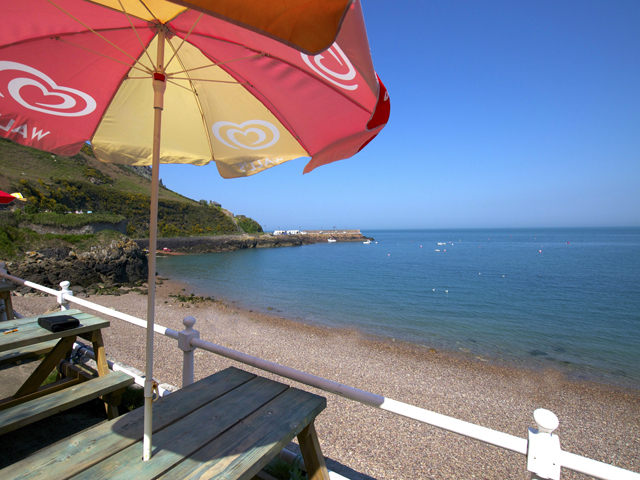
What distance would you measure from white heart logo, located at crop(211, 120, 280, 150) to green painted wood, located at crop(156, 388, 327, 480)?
1.87 m

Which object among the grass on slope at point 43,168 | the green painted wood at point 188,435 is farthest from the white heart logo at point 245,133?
the grass on slope at point 43,168

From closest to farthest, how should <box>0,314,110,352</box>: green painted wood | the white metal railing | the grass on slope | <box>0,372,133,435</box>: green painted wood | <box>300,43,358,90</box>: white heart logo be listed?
1. the white metal railing
2. <box>300,43,358,90</box>: white heart logo
3. <box>0,372,133,435</box>: green painted wood
4. <box>0,314,110,352</box>: green painted wood
5. the grass on slope

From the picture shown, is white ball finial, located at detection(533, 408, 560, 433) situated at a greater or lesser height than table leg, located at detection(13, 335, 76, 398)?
greater

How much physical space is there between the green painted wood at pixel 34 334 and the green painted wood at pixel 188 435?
62.5 inches

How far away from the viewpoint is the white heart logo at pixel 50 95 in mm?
2085

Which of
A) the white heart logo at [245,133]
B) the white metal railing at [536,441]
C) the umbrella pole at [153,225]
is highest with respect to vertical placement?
the white heart logo at [245,133]

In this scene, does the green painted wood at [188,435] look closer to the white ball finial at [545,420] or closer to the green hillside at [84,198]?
the white ball finial at [545,420]

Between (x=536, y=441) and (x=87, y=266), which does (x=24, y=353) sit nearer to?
(x=536, y=441)

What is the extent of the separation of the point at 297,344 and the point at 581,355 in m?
9.33

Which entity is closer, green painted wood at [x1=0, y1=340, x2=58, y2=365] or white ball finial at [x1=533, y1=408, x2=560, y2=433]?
white ball finial at [x1=533, y1=408, x2=560, y2=433]

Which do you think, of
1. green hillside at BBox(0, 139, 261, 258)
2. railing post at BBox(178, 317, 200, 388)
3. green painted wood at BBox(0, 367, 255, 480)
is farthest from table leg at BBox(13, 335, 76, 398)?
green hillside at BBox(0, 139, 261, 258)

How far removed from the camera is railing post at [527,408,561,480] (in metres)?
1.25

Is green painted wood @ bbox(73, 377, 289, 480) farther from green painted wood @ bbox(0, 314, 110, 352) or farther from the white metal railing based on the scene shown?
green painted wood @ bbox(0, 314, 110, 352)

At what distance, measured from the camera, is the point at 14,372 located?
11.9 feet
